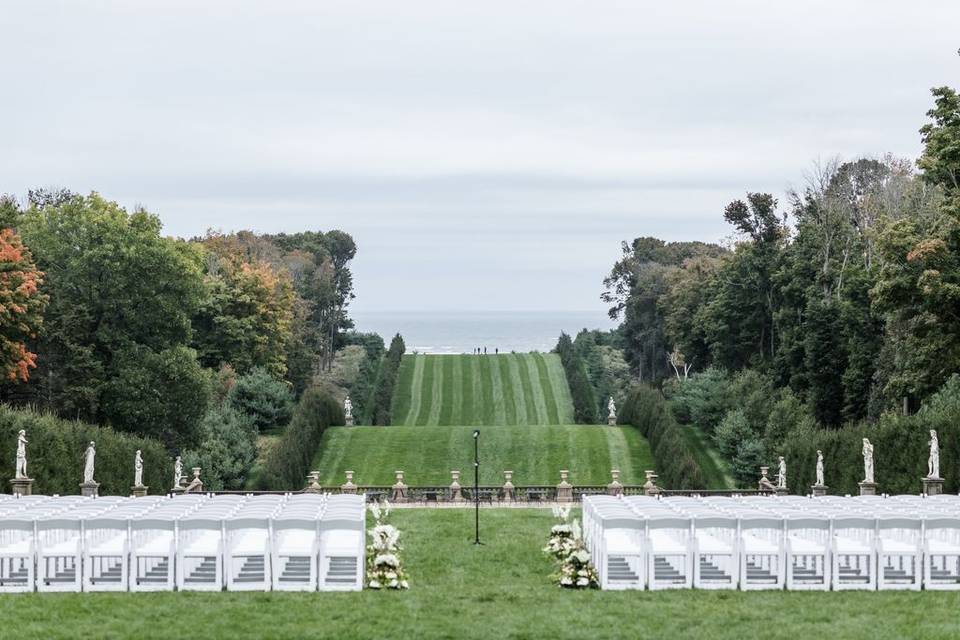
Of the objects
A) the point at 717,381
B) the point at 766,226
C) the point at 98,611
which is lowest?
the point at 98,611

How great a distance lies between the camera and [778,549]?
66.8 feet

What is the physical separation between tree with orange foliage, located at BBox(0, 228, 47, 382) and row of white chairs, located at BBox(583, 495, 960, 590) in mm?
37315

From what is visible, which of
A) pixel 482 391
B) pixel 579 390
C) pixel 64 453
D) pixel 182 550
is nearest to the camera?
pixel 182 550

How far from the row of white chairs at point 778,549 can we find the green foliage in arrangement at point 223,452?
1670 inches

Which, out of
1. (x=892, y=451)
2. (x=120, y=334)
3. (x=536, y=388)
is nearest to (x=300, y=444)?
(x=120, y=334)

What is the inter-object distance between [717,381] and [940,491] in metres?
41.3

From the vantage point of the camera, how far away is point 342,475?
70688 mm

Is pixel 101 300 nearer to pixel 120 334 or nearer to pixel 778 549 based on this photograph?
pixel 120 334

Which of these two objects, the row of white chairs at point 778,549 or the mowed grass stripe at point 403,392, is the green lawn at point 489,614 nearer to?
the row of white chairs at point 778,549

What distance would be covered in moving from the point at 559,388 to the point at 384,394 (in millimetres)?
18512

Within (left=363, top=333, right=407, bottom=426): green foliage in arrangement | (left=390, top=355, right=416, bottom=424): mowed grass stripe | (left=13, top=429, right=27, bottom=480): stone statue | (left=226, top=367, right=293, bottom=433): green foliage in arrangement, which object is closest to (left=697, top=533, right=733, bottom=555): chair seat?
(left=13, top=429, right=27, bottom=480): stone statue

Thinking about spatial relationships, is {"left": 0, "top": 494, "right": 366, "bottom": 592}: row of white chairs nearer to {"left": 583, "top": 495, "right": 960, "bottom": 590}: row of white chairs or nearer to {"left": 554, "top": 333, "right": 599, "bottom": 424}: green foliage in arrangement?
{"left": 583, "top": 495, "right": 960, "bottom": 590}: row of white chairs

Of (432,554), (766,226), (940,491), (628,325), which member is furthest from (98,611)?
(628,325)

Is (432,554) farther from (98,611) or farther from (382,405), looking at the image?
(382,405)
